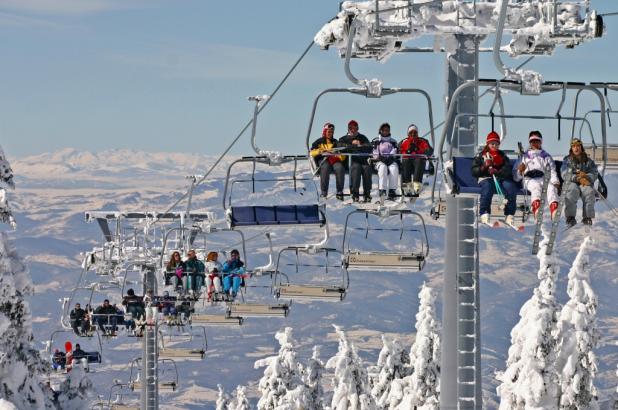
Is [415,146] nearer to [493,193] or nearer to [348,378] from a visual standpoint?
[493,193]

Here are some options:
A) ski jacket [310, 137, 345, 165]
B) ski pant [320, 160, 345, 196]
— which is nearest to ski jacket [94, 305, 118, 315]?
ski jacket [310, 137, 345, 165]

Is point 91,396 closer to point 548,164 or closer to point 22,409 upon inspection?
point 22,409

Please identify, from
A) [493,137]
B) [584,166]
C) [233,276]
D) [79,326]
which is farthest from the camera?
[79,326]

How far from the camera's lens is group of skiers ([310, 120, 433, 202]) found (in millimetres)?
22031

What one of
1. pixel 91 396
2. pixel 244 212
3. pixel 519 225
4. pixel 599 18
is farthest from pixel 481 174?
pixel 91 396

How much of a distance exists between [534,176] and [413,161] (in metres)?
3.35

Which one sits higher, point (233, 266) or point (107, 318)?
point (233, 266)

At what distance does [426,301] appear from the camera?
5997 centimetres

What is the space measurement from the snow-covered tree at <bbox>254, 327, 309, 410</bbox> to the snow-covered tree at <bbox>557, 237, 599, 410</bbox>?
48.3 feet

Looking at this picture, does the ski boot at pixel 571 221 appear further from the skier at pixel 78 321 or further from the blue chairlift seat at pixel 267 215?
the skier at pixel 78 321

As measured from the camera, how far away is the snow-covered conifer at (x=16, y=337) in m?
29.6

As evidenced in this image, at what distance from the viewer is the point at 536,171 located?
757 inches

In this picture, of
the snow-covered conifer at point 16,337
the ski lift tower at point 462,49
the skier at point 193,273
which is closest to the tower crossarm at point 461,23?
the ski lift tower at point 462,49

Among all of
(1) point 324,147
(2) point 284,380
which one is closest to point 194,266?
(1) point 324,147
